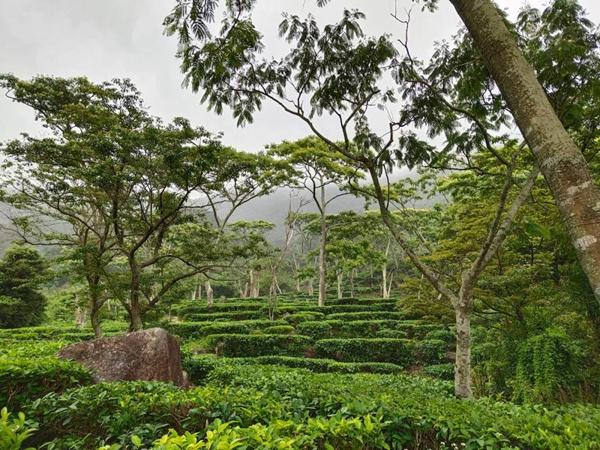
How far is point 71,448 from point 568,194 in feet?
10.4

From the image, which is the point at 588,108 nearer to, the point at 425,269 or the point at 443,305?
the point at 425,269

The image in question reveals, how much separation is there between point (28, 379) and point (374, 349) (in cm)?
1039

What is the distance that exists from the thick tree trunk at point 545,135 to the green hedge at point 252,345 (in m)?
11.0

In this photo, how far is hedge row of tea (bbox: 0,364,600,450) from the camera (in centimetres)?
183

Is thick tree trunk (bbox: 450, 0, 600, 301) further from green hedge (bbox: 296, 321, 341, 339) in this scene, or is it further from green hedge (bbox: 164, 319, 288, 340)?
green hedge (bbox: 164, 319, 288, 340)

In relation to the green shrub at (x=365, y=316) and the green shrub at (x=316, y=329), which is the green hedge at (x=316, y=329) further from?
the green shrub at (x=365, y=316)

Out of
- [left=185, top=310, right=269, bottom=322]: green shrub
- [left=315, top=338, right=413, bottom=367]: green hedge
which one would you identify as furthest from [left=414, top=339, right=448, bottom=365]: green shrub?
[left=185, top=310, right=269, bottom=322]: green shrub

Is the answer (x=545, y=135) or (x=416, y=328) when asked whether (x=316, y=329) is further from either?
(x=545, y=135)

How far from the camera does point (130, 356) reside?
4.76 metres

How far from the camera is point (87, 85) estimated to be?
8398mm

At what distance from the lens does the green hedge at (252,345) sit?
11.4m

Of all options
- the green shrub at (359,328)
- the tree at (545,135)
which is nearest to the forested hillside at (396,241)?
the tree at (545,135)

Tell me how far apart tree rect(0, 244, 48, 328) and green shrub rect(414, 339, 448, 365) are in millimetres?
17653

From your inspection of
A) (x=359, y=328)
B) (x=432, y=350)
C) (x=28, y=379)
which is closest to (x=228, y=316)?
(x=359, y=328)
